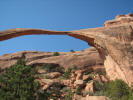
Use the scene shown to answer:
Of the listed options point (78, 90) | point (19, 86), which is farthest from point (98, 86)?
point (19, 86)

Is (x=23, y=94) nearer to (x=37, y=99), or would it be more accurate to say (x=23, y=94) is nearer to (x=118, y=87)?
(x=37, y=99)

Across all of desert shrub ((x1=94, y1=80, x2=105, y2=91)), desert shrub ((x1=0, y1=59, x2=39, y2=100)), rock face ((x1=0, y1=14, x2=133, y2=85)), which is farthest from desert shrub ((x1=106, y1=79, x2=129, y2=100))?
desert shrub ((x1=0, y1=59, x2=39, y2=100))

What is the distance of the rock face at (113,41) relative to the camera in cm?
904

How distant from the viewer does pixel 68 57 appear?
2338 centimetres

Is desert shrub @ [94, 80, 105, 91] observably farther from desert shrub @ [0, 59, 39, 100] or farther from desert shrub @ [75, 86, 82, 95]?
desert shrub @ [0, 59, 39, 100]

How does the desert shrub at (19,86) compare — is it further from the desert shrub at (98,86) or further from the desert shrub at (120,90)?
the desert shrub at (98,86)

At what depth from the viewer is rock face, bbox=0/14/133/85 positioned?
9039 mm

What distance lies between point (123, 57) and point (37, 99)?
560 cm

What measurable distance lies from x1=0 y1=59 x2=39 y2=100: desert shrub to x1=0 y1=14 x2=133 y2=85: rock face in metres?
2.44

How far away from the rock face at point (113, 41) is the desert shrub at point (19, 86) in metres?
2.44

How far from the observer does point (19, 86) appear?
8172 mm

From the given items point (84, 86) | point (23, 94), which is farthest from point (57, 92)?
point (23, 94)

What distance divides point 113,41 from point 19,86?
642 centimetres

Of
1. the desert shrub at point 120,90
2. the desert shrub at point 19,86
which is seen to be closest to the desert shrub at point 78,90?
the desert shrub at point 120,90
